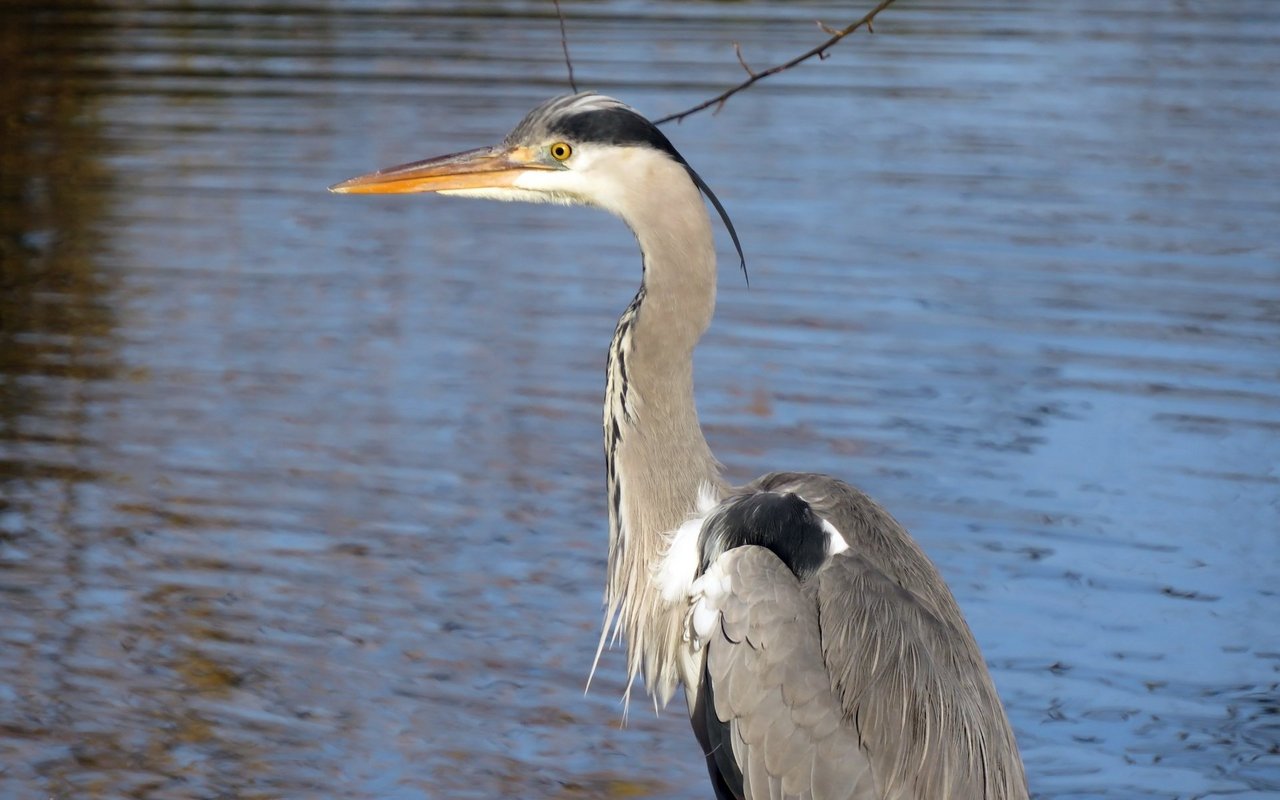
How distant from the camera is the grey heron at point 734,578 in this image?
11.0ft

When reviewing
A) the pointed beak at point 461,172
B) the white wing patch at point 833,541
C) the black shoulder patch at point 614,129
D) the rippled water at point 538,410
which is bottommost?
the rippled water at point 538,410

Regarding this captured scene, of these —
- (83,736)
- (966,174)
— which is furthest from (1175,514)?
(966,174)

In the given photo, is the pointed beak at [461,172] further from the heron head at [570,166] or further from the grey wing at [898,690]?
the grey wing at [898,690]

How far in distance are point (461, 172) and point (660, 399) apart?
0.65 metres

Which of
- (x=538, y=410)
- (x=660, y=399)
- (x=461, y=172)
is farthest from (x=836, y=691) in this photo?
(x=538, y=410)

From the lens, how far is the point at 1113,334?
25.2 feet

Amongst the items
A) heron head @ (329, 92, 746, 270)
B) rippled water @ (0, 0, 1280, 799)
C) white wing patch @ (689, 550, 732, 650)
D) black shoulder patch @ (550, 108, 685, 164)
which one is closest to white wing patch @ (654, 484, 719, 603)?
white wing patch @ (689, 550, 732, 650)

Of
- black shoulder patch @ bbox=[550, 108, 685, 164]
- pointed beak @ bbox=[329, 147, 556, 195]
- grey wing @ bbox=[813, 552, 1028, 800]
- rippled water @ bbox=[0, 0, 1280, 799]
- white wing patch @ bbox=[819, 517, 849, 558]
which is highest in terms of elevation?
black shoulder patch @ bbox=[550, 108, 685, 164]

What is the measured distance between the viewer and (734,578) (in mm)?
3340

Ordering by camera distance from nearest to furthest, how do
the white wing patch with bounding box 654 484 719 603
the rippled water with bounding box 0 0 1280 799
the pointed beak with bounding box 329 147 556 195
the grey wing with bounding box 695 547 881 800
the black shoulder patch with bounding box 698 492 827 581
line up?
the grey wing with bounding box 695 547 881 800, the black shoulder patch with bounding box 698 492 827 581, the white wing patch with bounding box 654 484 719 603, the pointed beak with bounding box 329 147 556 195, the rippled water with bounding box 0 0 1280 799

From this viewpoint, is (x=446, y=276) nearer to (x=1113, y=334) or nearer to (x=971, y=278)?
(x=971, y=278)

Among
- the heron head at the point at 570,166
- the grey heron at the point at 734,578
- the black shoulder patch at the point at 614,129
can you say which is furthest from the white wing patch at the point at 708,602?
the black shoulder patch at the point at 614,129

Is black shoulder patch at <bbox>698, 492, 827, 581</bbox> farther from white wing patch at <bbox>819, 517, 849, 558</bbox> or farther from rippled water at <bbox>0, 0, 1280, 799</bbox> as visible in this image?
rippled water at <bbox>0, 0, 1280, 799</bbox>

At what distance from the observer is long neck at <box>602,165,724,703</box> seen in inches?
143
